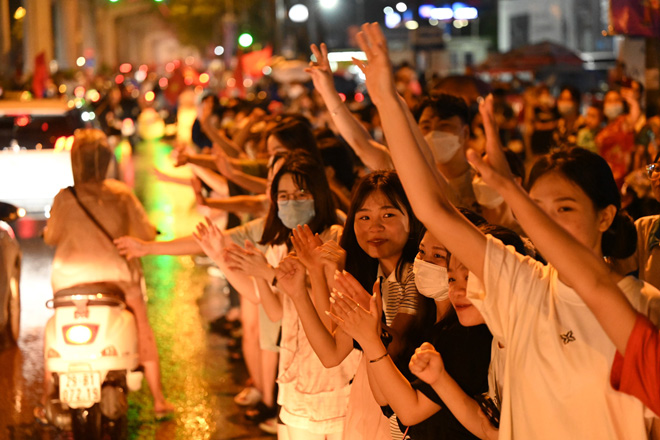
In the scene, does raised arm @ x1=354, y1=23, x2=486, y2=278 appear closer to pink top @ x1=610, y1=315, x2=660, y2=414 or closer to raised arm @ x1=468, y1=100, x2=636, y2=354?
raised arm @ x1=468, y1=100, x2=636, y2=354

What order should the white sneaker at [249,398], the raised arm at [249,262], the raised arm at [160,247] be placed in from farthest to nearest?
1. the white sneaker at [249,398]
2. the raised arm at [160,247]
3. the raised arm at [249,262]

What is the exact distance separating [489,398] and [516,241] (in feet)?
1.90

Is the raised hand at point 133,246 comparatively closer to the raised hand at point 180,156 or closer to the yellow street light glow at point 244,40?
the raised hand at point 180,156

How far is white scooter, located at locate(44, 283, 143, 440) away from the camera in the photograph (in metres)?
5.96

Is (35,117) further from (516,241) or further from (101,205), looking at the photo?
(516,241)

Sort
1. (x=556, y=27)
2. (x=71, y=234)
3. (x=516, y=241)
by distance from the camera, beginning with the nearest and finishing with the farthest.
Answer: (x=516, y=241) → (x=71, y=234) → (x=556, y=27)

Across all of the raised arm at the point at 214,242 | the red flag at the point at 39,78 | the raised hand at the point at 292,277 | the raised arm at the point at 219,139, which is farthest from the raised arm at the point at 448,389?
the red flag at the point at 39,78

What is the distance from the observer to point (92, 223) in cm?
625

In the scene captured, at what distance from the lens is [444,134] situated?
19.0 ft

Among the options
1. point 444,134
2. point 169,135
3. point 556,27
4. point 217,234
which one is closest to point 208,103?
point 444,134

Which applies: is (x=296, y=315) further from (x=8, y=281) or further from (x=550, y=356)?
(x=8, y=281)

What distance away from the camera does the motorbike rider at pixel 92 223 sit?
621 centimetres

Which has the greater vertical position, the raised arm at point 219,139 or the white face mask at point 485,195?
the raised arm at point 219,139

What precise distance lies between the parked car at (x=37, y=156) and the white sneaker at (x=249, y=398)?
25.5 ft
